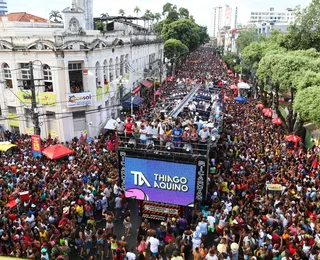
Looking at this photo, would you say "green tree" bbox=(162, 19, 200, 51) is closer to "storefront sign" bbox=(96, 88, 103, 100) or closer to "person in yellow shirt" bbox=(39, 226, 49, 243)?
"storefront sign" bbox=(96, 88, 103, 100)

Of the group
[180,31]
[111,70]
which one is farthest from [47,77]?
[180,31]

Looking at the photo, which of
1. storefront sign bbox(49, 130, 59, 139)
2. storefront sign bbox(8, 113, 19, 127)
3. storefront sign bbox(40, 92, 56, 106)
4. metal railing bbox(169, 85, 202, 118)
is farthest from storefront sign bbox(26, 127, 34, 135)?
metal railing bbox(169, 85, 202, 118)

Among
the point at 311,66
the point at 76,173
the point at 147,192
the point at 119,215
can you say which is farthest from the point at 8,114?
the point at 311,66

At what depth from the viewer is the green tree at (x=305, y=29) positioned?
29.5 meters

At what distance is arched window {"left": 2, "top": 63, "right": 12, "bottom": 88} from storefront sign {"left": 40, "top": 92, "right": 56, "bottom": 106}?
343 centimetres

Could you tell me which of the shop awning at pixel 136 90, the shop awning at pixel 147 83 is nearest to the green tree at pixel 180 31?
the shop awning at pixel 147 83

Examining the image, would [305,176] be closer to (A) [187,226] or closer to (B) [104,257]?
Answer: (A) [187,226]

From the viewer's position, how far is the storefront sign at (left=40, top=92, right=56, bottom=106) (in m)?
23.2

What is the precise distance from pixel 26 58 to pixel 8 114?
5096mm

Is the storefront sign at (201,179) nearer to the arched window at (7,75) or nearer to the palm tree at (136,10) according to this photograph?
the arched window at (7,75)

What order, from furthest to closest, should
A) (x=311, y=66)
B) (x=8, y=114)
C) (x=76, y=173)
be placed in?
(x=8, y=114) < (x=311, y=66) < (x=76, y=173)

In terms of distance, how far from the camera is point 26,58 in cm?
2322

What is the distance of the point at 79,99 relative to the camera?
23.5 meters

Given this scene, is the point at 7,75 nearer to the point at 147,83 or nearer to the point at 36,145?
the point at 36,145
